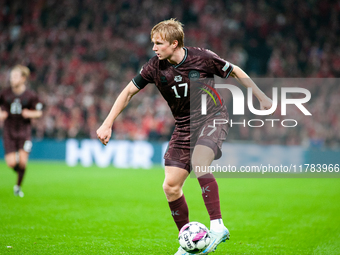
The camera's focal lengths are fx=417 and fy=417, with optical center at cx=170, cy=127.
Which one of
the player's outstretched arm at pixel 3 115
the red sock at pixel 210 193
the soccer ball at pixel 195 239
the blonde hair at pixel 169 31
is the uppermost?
the blonde hair at pixel 169 31

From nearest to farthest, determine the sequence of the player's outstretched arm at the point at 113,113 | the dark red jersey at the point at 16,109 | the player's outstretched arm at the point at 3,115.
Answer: the player's outstretched arm at the point at 113,113, the player's outstretched arm at the point at 3,115, the dark red jersey at the point at 16,109

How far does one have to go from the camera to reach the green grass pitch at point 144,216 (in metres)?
4.41

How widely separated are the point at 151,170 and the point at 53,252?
31.8 feet

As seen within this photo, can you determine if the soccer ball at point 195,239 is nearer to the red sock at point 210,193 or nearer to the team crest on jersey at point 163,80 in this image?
the red sock at point 210,193

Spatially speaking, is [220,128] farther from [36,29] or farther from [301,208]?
[36,29]

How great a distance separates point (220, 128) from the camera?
4.05m

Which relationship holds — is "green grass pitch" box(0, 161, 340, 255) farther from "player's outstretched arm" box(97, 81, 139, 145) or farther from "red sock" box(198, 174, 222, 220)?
"player's outstretched arm" box(97, 81, 139, 145)

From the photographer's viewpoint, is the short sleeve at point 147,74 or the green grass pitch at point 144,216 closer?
the short sleeve at point 147,74

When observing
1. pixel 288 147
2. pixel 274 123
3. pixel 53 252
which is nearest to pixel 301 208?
pixel 53 252

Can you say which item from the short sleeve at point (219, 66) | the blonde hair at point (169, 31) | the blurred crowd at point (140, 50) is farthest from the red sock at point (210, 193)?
the blurred crowd at point (140, 50)

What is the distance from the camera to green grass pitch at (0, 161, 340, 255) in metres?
4.41

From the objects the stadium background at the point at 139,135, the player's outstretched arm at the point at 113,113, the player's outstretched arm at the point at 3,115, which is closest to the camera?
the player's outstretched arm at the point at 113,113

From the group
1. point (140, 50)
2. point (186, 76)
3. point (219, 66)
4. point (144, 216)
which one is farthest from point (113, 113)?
point (140, 50)

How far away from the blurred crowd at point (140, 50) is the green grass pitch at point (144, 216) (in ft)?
15.5
